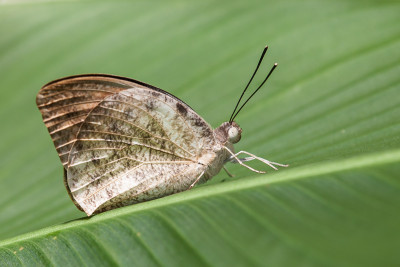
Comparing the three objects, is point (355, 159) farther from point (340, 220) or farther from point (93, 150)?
point (93, 150)

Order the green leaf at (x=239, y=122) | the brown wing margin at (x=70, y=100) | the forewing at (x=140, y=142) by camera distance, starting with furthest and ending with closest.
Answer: the forewing at (x=140, y=142) < the brown wing margin at (x=70, y=100) < the green leaf at (x=239, y=122)

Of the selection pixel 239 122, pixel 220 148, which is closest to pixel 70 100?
pixel 220 148

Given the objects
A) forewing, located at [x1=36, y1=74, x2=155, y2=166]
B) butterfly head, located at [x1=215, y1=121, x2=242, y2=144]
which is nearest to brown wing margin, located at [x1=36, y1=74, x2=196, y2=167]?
forewing, located at [x1=36, y1=74, x2=155, y2=166]

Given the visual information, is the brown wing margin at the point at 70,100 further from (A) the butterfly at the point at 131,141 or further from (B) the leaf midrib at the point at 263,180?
(B) the leaf midrib at the point at 263,180

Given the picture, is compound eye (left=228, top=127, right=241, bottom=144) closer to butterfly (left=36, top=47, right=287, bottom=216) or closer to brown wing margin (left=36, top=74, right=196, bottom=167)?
butterfly (left=36, top=47, right=287, bottom=216)

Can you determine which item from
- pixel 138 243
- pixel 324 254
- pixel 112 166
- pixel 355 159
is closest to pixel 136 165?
pixel 112 166

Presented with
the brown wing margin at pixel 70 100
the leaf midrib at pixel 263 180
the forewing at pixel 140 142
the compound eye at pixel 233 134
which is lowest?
the leaf midrib at pixel 263 180

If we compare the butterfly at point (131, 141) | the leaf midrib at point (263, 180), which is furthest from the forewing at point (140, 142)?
the leaf midrib at point (263, 180)

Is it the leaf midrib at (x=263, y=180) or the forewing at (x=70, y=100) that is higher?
the forewing at (x=70, y=100)
